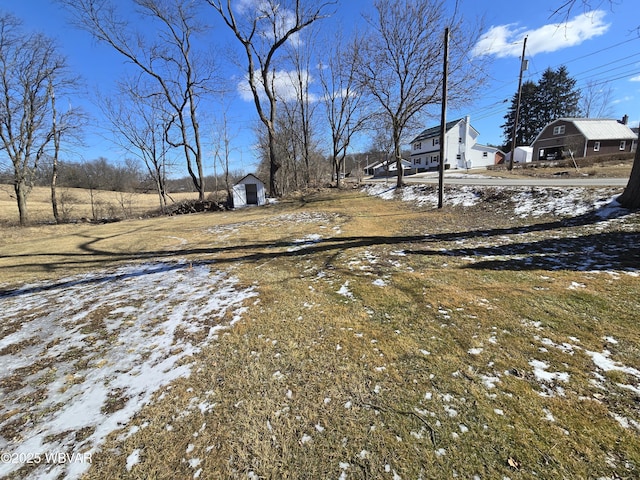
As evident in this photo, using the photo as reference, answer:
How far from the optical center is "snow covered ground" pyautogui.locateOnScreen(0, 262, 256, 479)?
210 cm

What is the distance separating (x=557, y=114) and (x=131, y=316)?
65029mm

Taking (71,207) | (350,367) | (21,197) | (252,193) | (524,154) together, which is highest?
(524,154)

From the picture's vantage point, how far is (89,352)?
3.23 meters

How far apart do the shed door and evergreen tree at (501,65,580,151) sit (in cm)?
4973

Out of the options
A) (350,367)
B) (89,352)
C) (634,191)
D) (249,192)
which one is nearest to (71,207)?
(249,192)

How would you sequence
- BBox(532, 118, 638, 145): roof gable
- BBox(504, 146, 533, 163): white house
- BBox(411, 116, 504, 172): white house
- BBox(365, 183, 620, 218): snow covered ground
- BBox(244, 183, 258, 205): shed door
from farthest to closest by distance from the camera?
BBox(411, 116, 504, 172): white house, BBox(504, 146, 533, 163): white house, BBox(532, 118, 638, 145): roof gable, BBox(244, 183, 258, 205): shed door, BBox(365, 183, 620, 218): snow covered ground

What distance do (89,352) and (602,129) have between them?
49.9 metres

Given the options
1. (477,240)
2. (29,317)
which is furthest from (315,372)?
(477,240)

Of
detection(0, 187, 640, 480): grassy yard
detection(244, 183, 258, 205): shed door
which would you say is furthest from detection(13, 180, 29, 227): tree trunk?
detection(0, 187, 640, 480): grassy yard

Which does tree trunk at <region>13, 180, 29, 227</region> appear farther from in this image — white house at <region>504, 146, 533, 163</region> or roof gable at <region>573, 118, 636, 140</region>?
white house at <region>504, 146, 533, 163</region>

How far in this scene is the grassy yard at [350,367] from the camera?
1.84 metres

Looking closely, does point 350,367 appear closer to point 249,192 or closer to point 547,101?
point 249,192

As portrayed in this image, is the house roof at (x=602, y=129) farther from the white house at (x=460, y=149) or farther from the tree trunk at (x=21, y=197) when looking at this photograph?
the tree trunk at (x=21, y=197)

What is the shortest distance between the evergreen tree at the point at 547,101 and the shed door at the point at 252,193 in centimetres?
4973
